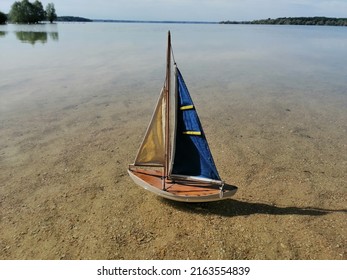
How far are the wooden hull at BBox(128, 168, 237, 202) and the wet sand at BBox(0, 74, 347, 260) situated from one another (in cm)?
79

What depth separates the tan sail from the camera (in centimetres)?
1170

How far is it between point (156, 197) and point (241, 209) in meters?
3.41

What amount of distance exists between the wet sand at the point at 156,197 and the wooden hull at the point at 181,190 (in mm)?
789

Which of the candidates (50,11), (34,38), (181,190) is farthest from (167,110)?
(50,11)

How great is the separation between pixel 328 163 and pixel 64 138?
1408 cm

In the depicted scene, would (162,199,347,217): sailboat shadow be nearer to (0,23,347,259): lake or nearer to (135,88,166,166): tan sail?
(0,23,347,259): lake

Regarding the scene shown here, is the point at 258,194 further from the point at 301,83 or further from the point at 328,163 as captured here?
the point at 301,83

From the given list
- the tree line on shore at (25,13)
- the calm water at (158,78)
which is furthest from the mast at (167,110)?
the tree line on shore at (25,13)

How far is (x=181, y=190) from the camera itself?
1178cm

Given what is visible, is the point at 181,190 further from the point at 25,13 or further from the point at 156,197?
the point at 25,13

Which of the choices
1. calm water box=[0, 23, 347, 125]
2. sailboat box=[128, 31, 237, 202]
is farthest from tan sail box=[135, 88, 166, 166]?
calm water box=[0, 23, 347, 125]

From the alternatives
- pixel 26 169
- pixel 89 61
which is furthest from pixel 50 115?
pixel 89 61

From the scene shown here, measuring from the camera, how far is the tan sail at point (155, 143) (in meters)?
11.7

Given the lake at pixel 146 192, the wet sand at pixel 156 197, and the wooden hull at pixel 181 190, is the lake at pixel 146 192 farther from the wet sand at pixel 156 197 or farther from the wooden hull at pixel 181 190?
the wooden hull at pixel 181 190
